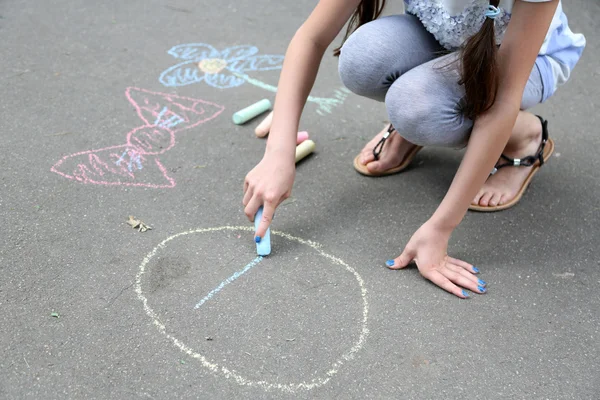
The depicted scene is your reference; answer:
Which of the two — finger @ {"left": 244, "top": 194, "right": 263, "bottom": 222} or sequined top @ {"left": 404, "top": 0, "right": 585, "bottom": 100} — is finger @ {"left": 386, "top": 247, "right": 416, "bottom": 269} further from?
sequined top @ {"left": 404, "top": 0, "right": 585, "bottom": 100}

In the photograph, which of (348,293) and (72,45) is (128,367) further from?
(72,45)

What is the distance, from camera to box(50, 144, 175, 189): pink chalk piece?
1.70 m

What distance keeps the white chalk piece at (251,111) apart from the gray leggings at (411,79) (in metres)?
0.48

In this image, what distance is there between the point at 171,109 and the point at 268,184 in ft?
2.84

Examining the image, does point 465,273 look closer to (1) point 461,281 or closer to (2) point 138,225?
(1) point 461,281

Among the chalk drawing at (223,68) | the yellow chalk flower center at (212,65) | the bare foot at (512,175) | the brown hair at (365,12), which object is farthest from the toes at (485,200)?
the yellow chalk flower center at (212,65)

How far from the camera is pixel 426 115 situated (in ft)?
4.84

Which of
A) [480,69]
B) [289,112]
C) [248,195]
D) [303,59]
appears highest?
[480,69]

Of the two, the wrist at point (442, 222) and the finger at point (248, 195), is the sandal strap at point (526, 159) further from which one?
the finger at point (248, 195)

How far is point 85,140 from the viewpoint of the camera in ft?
6.16

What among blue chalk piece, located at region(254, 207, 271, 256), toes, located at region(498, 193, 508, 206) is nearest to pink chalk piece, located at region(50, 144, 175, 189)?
blue chalk piece, located at region(254, 207, 271, 256)

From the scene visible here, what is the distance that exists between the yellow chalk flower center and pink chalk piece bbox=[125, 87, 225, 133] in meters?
0.27

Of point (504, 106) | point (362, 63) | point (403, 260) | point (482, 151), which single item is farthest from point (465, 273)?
point (362, 63)

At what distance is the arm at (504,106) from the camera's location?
122 centimetres
